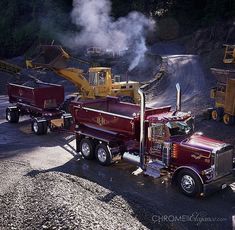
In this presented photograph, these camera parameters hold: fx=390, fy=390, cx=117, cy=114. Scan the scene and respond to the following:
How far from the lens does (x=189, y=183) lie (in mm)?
10922

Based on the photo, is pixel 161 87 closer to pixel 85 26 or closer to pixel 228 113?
pixel 228 113

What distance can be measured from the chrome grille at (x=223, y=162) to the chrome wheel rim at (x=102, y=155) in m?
4.26

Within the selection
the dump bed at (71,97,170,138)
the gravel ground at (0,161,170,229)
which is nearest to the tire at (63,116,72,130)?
the dump bed at (71,97,170,138)

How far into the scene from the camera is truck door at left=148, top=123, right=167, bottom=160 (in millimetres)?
11887

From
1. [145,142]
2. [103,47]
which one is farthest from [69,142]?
[103,47]

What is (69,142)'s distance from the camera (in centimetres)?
1716

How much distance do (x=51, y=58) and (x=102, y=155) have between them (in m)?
10.7

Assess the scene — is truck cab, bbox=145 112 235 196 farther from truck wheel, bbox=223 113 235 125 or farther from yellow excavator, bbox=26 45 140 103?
yellow excavator, bbox=26 45 140 103

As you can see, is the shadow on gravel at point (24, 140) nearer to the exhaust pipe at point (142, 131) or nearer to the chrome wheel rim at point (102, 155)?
the chrome wheel rim at point (102, 155)


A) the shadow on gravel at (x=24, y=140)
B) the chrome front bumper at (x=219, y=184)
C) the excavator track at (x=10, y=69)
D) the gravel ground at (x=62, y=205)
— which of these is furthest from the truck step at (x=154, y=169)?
the excavator track at (x=10, y=69)

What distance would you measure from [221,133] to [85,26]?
2795 centimetres

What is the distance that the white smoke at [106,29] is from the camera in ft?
125

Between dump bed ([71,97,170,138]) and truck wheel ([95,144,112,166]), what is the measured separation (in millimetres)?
692

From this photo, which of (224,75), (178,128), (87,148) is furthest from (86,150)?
(224,75)
